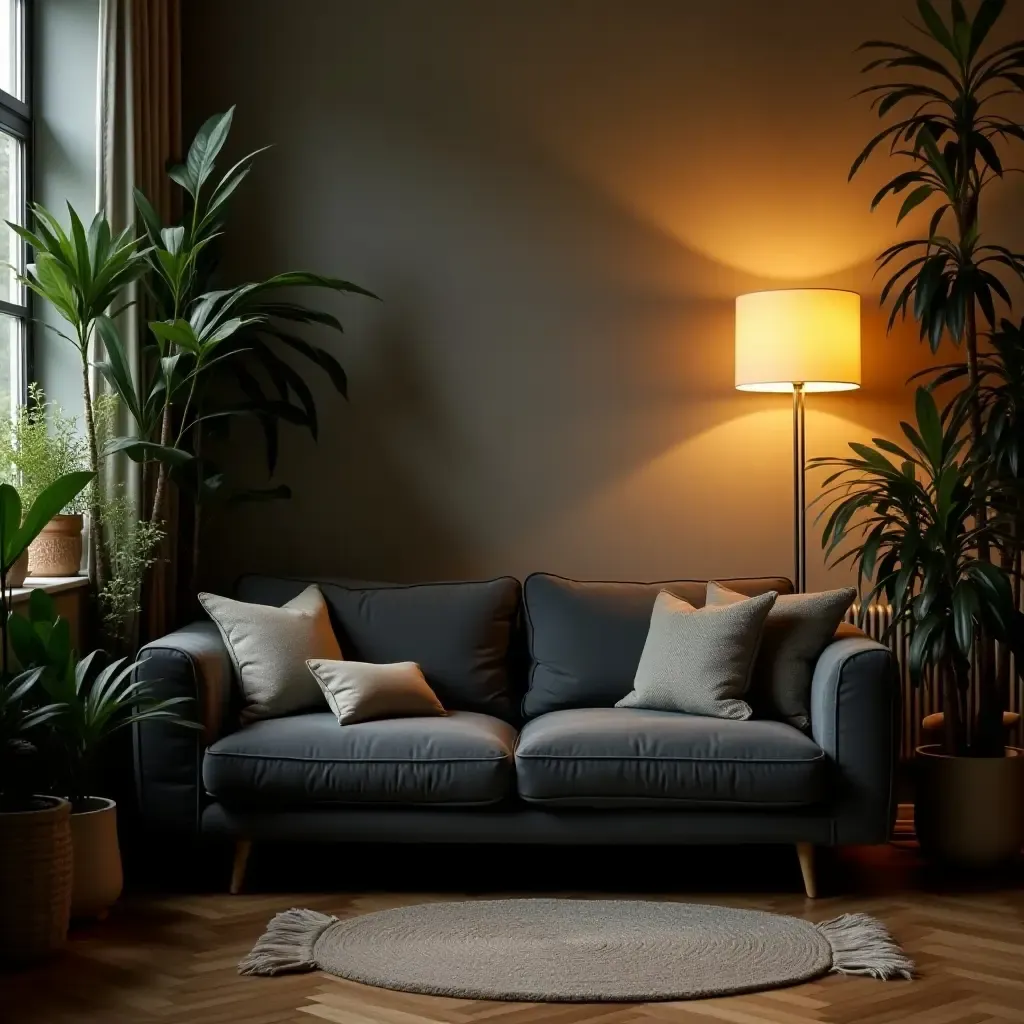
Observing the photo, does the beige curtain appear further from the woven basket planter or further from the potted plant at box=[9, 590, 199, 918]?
the woven basket planter

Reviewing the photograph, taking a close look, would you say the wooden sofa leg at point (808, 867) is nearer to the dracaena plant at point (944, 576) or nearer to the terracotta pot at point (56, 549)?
the dracaena plant at point (944, 576)

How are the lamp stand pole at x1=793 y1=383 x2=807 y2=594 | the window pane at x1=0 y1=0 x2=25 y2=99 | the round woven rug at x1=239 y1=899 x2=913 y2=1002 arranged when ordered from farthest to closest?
the lamp stand pole at x1=793 y1=383 x2=807 y2=594, the window pane at x1=0 y1=0 x2=25 y2=99, the round woven rug at x1=239 y1=899 x2=913 y2=1002

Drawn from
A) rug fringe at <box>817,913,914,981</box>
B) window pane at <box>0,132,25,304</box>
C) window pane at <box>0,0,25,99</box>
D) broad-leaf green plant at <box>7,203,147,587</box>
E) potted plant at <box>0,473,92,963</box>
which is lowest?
rug fringe at <box>817,913,914,981</box>

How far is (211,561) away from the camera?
4.79 metres

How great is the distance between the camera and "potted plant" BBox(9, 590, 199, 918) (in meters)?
3.32

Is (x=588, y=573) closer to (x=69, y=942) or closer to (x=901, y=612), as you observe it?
(x=901, y=612)

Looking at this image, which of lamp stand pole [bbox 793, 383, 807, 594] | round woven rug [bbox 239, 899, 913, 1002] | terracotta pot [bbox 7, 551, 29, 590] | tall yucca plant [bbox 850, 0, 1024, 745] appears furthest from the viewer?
lamp stand pole [bbox 793, 383, 807, 594]

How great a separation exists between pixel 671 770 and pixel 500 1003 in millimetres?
929

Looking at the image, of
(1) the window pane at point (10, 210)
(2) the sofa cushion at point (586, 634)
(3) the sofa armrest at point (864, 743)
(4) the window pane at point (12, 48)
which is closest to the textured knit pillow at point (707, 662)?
(2) the sofa cushion at point (586, 634)

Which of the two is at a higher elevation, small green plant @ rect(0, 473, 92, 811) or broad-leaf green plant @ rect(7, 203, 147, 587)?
broad-leaf green plant @ rect(7, 203, 147, 587)

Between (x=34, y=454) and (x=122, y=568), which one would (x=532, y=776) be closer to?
(x=122, y=568)

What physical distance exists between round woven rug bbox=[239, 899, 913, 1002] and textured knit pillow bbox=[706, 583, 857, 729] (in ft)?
2.21

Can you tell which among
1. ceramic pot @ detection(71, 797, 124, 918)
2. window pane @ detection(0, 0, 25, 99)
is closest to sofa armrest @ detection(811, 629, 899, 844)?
ceramic pot @ detection(71, 797, 124, 918)

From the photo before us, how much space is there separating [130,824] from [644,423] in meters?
2.18
